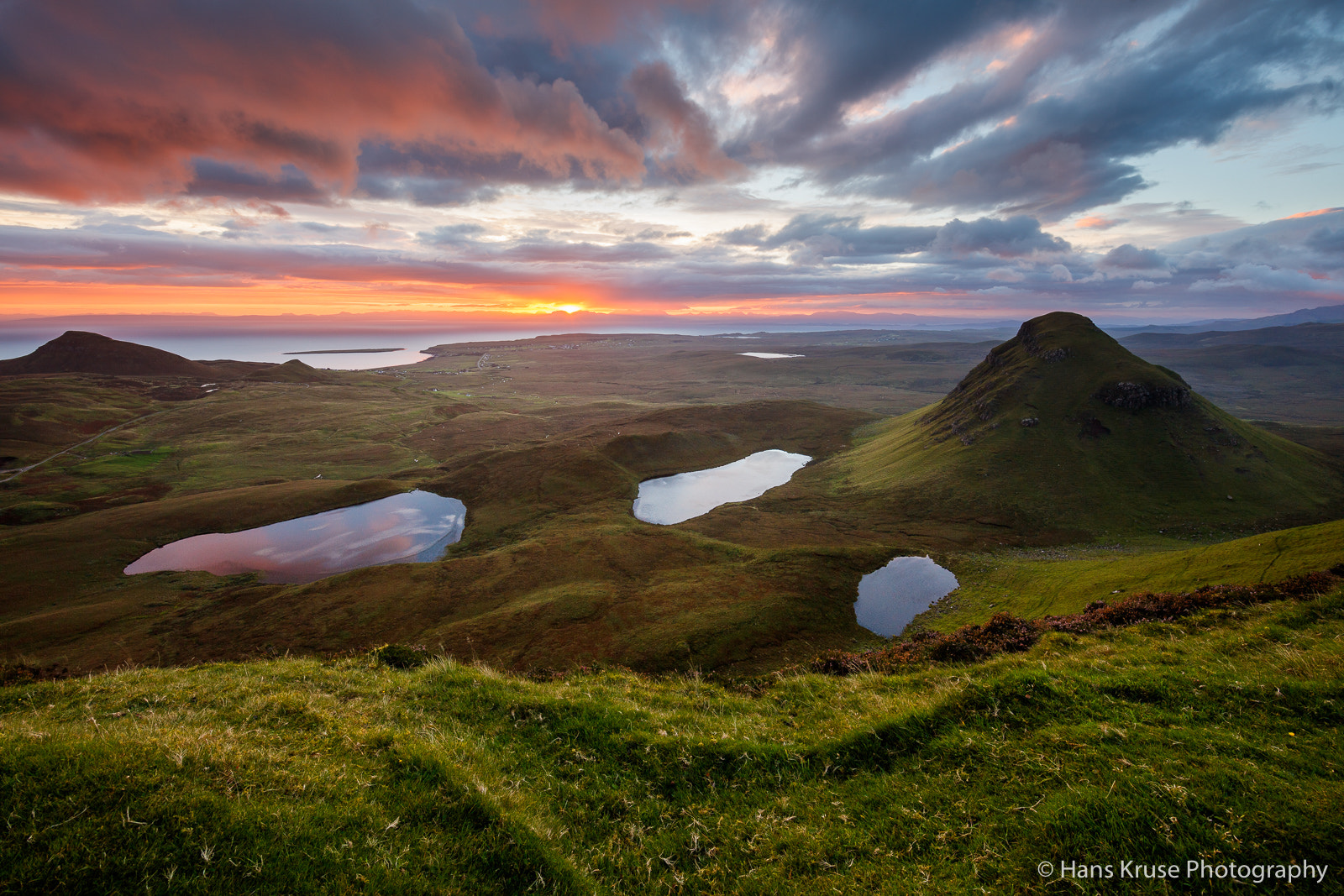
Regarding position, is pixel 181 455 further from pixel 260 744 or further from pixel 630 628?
pixel 260 744

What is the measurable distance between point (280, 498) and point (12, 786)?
11072cm

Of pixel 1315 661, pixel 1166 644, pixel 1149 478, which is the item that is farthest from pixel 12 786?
pixel 1149 478

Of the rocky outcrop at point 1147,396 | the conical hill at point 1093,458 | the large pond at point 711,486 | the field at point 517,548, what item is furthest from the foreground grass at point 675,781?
the rocky outcrop at point 1147,396

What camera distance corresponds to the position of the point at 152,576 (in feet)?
214

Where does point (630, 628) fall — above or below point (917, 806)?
below

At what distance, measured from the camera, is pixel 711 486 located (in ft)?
380

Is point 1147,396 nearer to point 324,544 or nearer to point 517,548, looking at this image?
point 517,548

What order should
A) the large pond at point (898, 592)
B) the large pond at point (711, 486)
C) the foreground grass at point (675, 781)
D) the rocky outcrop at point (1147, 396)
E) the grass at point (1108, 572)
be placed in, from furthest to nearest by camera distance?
1. the large pond at point (711, 486)
2. the rocky outcrop at point (1147, 396)
3. the large pond at point (898, 592)
4. the grass at point (1108, 572)
5. the foreground grass at point (675, 781)

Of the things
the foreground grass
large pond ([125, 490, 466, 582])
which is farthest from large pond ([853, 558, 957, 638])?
large pond ([125, 490, 466, 582])

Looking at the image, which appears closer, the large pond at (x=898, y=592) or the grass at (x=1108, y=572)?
the grass at (x=1108, y=572)

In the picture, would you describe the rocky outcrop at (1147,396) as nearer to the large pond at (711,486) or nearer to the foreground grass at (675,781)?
the large pond at (711,486)

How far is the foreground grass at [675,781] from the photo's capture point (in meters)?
5.65

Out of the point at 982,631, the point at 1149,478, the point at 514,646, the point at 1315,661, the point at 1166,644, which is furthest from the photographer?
the point at 1149,478

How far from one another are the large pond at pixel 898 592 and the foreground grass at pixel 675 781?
38.1m
